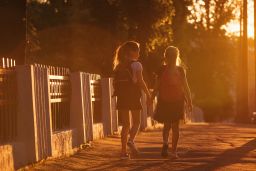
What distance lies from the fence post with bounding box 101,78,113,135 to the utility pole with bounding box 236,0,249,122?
1831 cm

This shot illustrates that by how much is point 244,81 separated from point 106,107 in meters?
19.4

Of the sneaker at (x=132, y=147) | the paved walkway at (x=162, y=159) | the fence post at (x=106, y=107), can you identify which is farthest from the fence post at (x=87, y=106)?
the sneaker at (x=132, y=147)

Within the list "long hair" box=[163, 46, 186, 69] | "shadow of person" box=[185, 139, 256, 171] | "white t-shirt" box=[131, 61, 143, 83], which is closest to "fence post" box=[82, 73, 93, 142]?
"shadow of person" box=[185, 139, 256, 171]

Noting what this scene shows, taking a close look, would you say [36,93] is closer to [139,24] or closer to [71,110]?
[71,110]

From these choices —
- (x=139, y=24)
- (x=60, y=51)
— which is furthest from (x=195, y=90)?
(x=139, y=24)

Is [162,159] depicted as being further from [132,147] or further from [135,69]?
[135,69]

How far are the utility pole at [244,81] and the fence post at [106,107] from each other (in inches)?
721

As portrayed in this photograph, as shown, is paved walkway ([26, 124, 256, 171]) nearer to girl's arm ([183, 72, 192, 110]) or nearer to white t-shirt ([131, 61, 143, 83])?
girl's arm ([183, 72, 192, 110])

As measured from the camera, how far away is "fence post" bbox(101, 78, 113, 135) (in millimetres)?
16792

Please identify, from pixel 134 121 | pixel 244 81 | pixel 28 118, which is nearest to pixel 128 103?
pixel 134 121

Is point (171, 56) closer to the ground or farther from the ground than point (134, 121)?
farther from the ground

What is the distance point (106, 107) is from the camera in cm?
1700

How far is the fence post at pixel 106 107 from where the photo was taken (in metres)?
16.8

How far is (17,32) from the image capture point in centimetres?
1791
